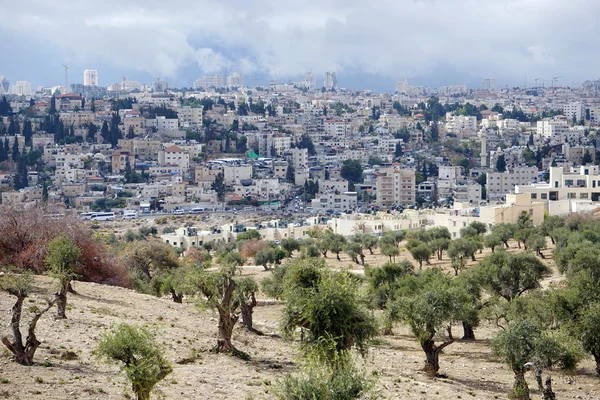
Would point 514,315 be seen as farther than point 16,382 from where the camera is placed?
Yes

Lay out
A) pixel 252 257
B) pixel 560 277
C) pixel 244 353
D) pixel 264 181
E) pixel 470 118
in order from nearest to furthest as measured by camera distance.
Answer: pixel 244 353 → pixel 560 277 → pixel 252 257 → pixel 264 181 → pixel 470 118

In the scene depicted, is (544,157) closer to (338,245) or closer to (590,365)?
(338,245)

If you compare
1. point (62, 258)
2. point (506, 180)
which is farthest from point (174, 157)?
point (62, 258)

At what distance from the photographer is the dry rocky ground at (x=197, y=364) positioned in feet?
37.0

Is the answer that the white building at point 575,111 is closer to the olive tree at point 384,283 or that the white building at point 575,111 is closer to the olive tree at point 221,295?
the olive tree at point 384,283

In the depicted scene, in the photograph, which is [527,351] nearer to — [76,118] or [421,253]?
[421,253]

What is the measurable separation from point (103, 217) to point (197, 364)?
2120 inches

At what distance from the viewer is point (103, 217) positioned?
215ft

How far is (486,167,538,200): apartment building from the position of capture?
71.9 m

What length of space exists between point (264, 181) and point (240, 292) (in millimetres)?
61999

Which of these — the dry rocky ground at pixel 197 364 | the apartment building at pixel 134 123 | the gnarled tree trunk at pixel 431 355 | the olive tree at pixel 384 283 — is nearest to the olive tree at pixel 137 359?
the dry rocky ground at pixel 197 364

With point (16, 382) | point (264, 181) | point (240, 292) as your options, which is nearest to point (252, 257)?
point (240, 292)

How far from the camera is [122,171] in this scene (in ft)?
278

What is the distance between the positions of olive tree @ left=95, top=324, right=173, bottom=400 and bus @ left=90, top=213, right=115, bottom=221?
5509cm
